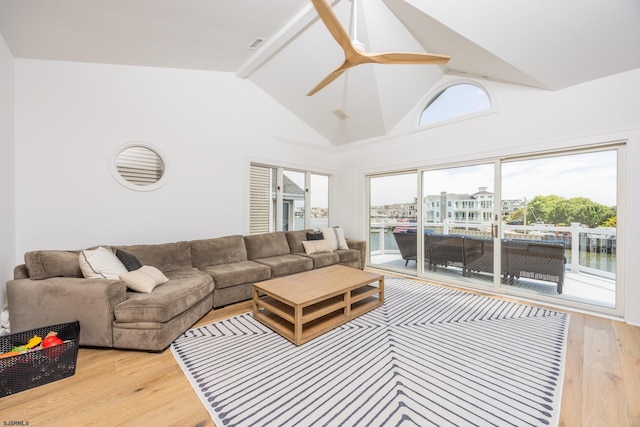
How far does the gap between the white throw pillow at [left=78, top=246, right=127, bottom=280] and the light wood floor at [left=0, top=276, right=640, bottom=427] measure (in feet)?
2.09

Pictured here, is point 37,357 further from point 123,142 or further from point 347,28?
point 347,28

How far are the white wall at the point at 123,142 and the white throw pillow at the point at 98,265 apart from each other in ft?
3.02

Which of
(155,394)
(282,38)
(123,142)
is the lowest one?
(155,394)

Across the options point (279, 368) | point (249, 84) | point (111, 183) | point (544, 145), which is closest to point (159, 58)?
point (249, 84)

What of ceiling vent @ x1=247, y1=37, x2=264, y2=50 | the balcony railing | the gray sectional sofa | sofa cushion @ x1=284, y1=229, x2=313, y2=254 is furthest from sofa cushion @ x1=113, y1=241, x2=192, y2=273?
the balcony railing

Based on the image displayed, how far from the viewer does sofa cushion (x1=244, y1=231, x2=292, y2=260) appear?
412cm

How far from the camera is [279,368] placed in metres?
1.97

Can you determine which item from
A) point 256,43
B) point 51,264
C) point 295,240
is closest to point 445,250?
point 295,240

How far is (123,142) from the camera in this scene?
10.9ft

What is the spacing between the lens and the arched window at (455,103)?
12.7 feet

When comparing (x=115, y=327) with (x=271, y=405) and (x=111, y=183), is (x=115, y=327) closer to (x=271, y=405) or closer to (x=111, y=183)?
(x=271, y=405)

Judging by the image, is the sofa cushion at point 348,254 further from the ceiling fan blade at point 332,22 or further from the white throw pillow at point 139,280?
the ceiling fan blade at point 332,22

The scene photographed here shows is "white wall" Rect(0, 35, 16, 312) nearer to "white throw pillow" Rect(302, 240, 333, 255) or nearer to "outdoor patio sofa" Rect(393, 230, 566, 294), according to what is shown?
"white throw pillow" Rect(302, 240, 333, 255)

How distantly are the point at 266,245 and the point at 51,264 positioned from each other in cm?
250
